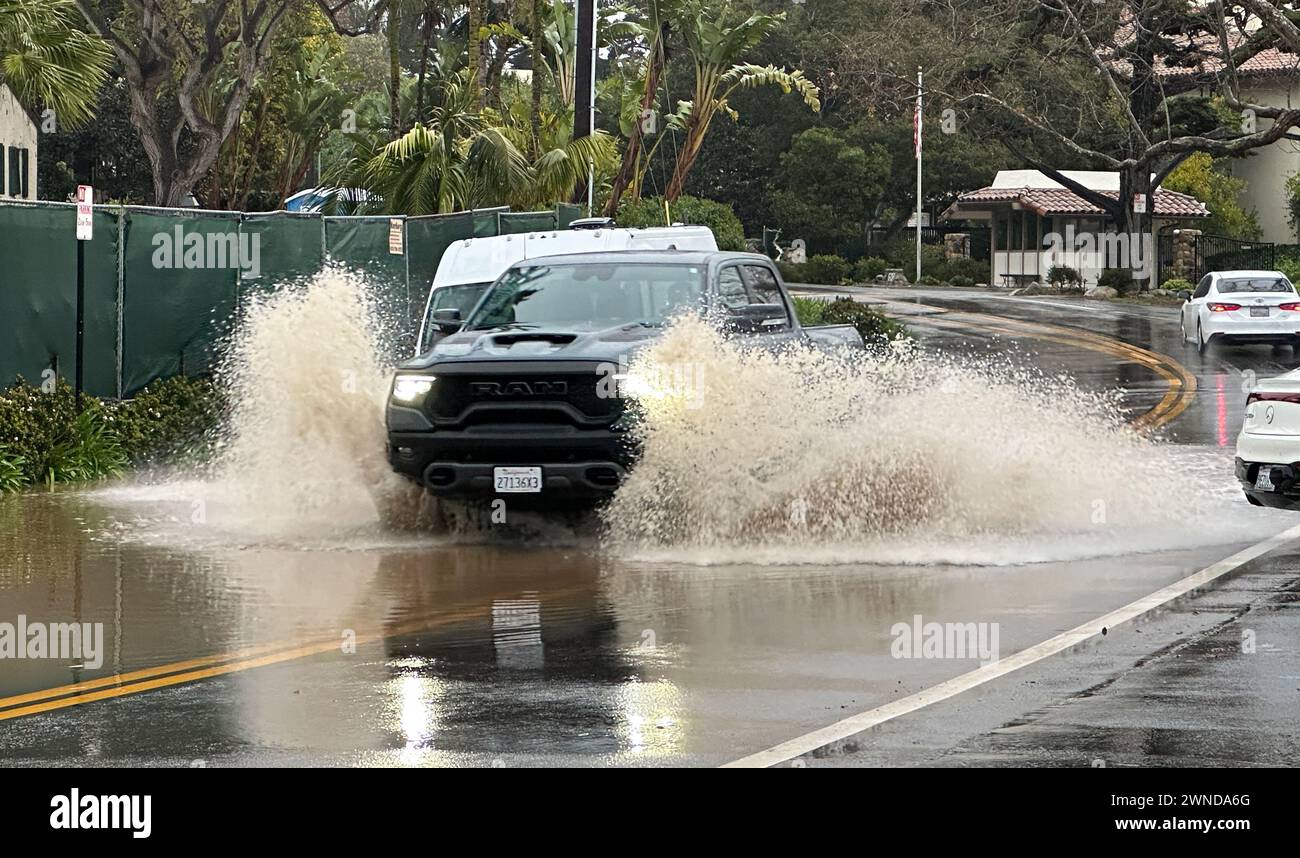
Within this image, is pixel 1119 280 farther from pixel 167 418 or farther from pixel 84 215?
pixel 84 215

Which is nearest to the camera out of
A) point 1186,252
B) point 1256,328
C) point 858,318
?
point 858,318

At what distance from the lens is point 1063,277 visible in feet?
198

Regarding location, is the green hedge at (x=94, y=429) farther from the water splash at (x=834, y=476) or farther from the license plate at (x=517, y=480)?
the water splash at (x=834, y=476)

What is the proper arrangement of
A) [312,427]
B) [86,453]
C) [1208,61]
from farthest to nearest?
[1208,61] < [86,453] < [312,427]

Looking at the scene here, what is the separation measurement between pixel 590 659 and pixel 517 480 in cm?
363

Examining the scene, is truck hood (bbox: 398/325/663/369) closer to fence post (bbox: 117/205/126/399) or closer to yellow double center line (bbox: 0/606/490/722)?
yellow double center line (bbox: 0/606/490/722)

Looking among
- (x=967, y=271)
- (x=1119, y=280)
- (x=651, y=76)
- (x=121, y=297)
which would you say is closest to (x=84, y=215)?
(x=121, y=297)

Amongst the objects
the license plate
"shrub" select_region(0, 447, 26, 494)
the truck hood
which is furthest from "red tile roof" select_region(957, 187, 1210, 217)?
the license plate

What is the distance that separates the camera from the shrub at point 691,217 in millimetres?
41781

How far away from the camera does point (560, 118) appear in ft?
128

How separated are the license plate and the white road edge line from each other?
3.99 meters

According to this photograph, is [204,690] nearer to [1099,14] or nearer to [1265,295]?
[1265,295]

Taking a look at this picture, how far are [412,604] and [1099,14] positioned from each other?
39707mm
